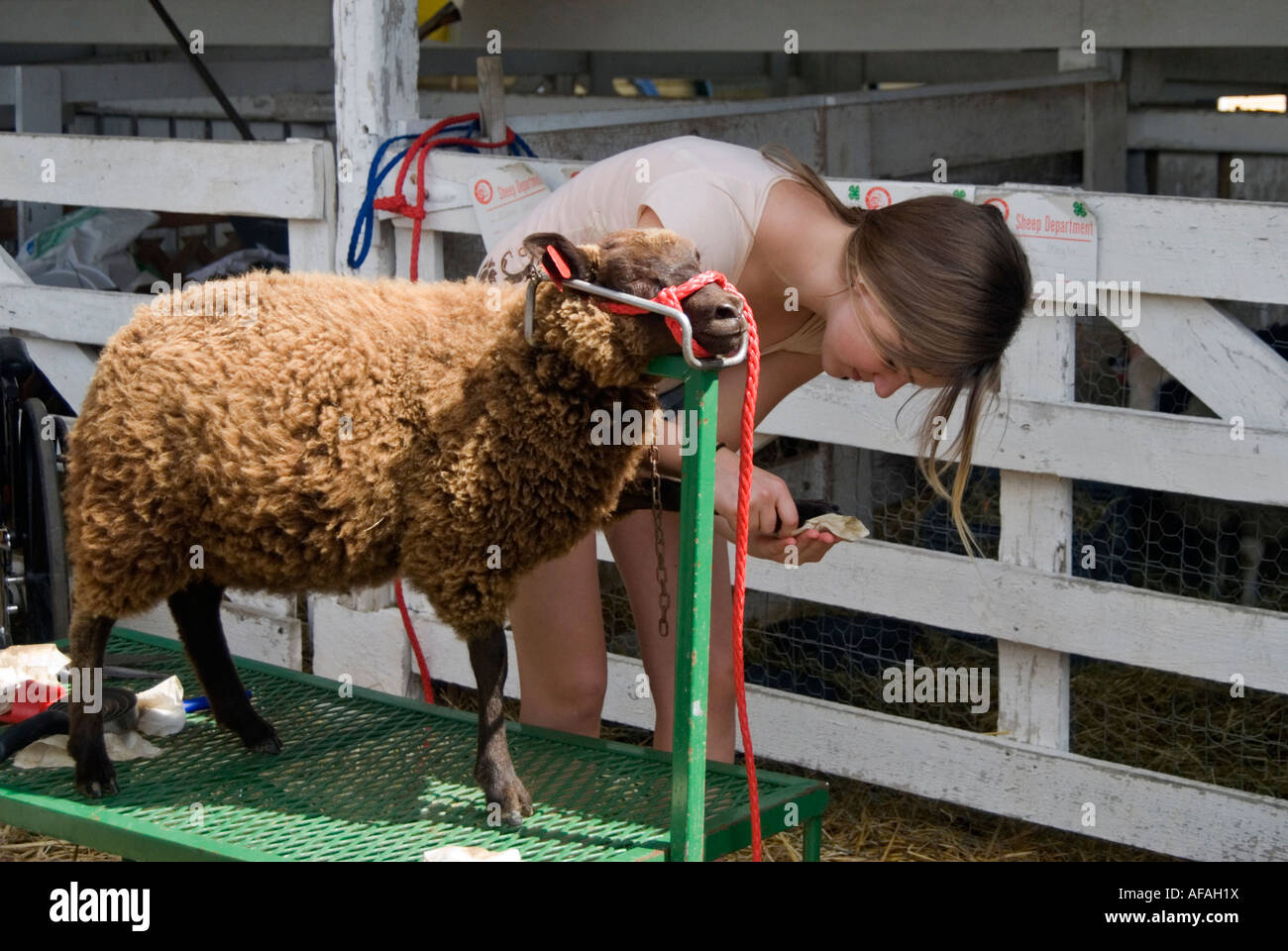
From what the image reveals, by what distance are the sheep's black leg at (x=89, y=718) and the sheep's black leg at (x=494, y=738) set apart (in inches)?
24.3

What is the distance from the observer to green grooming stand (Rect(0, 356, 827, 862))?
2074 mm

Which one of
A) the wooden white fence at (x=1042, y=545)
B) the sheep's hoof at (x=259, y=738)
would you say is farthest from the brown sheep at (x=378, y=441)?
the wooden white fence at (x=1042, y=545)

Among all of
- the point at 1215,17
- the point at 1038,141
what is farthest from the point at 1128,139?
the point at 1215,17

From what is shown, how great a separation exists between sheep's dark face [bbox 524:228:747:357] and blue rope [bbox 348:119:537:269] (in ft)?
5.28

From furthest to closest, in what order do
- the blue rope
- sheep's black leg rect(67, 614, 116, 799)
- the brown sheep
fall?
the blue rope, sheep's black leg rect(67, 614, 116, 799), the brown sheep

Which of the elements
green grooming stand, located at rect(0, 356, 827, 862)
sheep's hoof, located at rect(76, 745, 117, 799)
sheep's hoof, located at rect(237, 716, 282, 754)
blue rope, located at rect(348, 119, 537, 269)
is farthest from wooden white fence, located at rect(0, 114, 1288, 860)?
sheep's hoof, located at rect(76, 745, 117, 799)

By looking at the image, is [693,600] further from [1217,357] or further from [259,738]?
[1217,357]

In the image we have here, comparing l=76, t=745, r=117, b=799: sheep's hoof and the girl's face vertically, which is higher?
the girl's face

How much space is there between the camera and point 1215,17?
4.84m

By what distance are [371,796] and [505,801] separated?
0.28 metres

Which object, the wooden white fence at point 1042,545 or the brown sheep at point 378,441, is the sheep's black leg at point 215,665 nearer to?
the brown sheep at point 378,441

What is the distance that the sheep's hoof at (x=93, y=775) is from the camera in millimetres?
2355

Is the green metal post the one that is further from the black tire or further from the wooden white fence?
the black tire
